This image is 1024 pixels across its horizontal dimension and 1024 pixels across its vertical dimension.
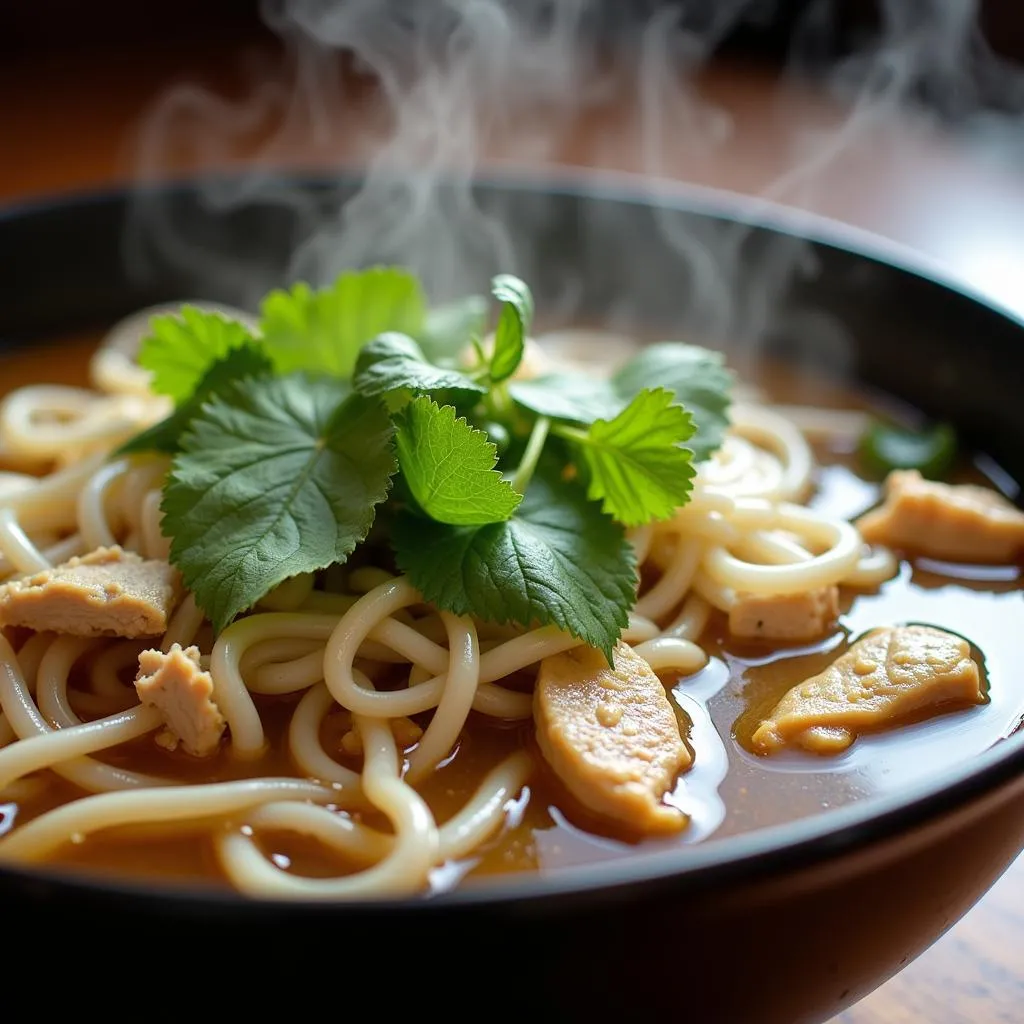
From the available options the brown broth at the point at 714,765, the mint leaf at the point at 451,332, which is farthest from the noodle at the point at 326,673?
the mint leaf at the point at 451,332

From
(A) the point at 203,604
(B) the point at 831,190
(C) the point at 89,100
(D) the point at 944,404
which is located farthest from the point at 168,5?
(A) the point at 203,604

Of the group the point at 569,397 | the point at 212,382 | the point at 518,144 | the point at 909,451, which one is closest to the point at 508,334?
the point at 569,397

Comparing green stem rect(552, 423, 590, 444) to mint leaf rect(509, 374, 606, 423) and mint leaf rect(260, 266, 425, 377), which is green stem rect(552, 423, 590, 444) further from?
mint leaf rect(260, 266, 425, 377)

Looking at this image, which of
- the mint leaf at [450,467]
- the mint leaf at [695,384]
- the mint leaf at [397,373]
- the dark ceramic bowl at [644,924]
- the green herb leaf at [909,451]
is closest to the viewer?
the dark ceramic bowl at [644,924]

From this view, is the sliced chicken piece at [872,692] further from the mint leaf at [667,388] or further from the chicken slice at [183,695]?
the chicken slice at [183,695]

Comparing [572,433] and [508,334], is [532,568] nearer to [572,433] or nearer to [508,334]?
[572,433]
